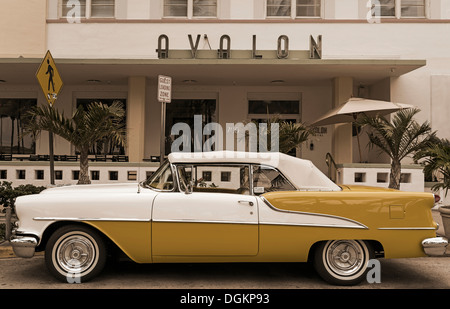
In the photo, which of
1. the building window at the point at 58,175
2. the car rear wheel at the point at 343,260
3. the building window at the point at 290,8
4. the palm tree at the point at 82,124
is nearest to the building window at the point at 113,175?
the building window at the point at 58,175

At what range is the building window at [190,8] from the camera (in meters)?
15.5

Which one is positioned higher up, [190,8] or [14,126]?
[190,8]

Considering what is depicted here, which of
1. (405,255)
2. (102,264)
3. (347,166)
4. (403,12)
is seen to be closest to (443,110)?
(403,12)

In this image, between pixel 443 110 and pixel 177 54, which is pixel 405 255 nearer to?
pixel 177 54

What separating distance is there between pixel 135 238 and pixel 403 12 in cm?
1363

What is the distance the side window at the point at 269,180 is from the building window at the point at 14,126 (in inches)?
508

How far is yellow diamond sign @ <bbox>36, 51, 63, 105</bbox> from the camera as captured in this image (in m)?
7.52

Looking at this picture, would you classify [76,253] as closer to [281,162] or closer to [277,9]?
[281,162]

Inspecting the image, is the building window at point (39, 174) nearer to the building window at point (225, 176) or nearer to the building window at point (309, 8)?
the building window at point (225, 176)

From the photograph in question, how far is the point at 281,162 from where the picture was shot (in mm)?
5344

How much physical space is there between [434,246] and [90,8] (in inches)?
559

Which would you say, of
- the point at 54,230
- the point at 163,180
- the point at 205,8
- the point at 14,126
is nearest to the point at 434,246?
the point at 163,180

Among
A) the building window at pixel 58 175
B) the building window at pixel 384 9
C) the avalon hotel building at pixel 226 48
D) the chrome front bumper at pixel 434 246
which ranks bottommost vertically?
the chrome front bumper at pixel 434 246

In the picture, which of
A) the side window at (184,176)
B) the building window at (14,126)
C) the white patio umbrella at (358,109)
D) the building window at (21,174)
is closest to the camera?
the side window at (184,176)
